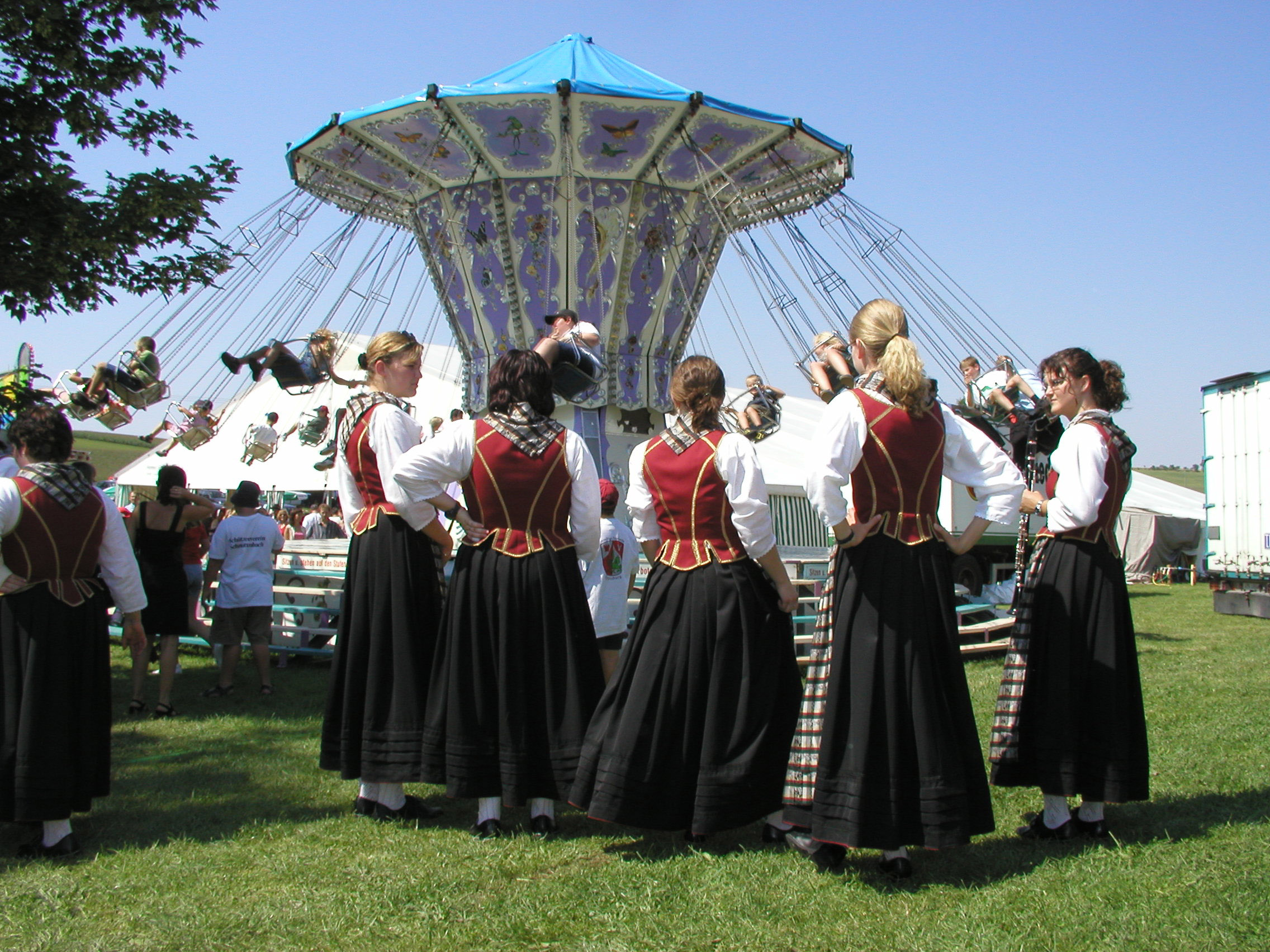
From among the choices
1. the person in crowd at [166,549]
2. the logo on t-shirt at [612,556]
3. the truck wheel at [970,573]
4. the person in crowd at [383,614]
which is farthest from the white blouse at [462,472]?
the truck wheel at [970,573]

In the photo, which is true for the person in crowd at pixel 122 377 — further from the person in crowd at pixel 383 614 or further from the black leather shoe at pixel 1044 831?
the black leather shoe at pixel 1044 831

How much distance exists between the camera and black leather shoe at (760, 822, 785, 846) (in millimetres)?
3463

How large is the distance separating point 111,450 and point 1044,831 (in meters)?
51.5

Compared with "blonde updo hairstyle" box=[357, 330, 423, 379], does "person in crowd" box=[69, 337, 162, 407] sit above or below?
above

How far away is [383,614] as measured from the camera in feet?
13.2

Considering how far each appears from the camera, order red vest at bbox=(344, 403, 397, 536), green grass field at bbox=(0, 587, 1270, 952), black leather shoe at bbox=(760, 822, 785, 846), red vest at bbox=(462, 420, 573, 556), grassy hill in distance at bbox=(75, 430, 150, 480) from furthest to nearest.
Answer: grassy hill in distance at bbox=(75, 430, 150, 480) < red vest at bbox=(344, 403, 397, 536) < red vest at bbox=(462, 420, 573, 556) < black leather shoe at bbox=(760, 822, 785, 846) < green grass field at bbox=(0, 587, 1270, 952)

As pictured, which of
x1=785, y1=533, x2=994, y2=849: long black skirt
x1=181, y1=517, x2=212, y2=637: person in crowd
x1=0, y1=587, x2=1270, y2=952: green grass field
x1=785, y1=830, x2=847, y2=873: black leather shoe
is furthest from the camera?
x1=181, y1=517, x2=212, y2=637: person in crowd

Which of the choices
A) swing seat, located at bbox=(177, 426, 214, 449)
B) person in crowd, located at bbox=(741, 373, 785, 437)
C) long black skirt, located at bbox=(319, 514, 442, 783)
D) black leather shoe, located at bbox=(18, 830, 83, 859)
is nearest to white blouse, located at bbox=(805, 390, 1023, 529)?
long black skirt, located at bbox=(319, 514, 442, 783)

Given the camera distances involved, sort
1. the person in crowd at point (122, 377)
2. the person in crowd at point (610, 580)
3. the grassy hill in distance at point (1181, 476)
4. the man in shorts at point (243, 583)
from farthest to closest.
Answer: the grassy hill in distance at point (1181, 476) → the person in crowd at point (122, 377) → the man in shorts at point (243, 583) → the person in crowd at point (610, 580)

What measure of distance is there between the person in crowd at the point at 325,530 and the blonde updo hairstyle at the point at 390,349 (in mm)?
10631

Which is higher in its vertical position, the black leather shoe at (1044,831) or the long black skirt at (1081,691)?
the long black skirt at (1081,691)

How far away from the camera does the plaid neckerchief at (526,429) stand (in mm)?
3746

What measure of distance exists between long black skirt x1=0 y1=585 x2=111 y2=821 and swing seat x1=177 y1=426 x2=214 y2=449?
6.56 metres

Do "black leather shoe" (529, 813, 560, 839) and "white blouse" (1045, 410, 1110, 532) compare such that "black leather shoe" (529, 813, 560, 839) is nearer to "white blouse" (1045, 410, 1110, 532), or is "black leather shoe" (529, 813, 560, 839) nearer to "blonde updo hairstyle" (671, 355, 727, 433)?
"blonde updo hairstyle" (671, 355, 727, 433)
